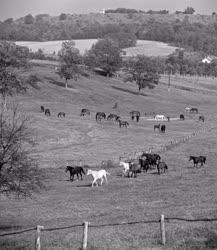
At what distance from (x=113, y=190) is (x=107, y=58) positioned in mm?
120645

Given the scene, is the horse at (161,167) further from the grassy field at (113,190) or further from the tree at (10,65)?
the tree at (10,65)

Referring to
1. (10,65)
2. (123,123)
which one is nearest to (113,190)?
(123,123)

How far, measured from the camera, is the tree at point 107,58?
162 metres

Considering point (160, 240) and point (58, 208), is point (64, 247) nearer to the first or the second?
point (160, 240)

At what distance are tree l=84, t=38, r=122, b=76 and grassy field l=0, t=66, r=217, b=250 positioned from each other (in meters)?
42.1

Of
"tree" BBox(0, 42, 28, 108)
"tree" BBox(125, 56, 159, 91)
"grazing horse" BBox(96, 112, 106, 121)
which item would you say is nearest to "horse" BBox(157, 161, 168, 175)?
"grazing horse" BBox(96, 112, 106, 121)

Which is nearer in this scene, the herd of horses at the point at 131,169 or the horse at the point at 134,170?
the herd of horses at the point at 131,169

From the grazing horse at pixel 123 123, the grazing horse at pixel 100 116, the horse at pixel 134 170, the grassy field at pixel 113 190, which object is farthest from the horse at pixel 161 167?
the grazing horse at pixel 100 116

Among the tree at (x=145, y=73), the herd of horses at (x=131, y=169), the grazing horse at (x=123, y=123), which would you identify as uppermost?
the tree at (x=145, y=73)

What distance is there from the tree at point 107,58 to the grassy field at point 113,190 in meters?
42.1

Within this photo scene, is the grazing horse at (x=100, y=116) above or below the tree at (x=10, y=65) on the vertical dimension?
below

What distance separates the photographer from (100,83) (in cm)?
15500

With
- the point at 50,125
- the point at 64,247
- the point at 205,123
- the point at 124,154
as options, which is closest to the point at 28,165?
the point at 64,247

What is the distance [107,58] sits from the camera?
161875 mm
